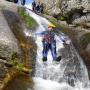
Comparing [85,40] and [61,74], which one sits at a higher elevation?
[85,40]

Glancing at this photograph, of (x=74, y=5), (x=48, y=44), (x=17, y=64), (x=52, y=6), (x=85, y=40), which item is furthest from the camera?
(x=52, y=6)

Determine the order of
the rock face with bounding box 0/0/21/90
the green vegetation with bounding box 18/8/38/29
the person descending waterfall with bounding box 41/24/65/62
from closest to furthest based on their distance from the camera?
the rock face with bounding box 0/0/21/90, the person descending waterfall with bounding box 41/24/65/62, the green vegetation with bounding box 18/8/38/29

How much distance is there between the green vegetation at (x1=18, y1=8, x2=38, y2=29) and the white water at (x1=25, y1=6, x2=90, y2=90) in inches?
138

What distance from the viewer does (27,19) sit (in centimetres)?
2908

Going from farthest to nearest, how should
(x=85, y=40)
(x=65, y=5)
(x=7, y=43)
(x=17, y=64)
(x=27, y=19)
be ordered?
(x=65, y=5)
(x=27, y=19)
(x=85, y=40)
(x=7, y=43)
(x=17, y=64)

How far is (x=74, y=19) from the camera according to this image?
39344 millimetres

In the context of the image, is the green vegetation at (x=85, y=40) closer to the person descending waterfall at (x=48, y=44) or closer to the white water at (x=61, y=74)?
the white water at (x=61, y=74)

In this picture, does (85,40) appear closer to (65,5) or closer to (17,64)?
(17,64)

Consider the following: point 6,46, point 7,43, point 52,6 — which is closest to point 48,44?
Result: point 7,43

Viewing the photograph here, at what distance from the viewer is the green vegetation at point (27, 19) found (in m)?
28.0

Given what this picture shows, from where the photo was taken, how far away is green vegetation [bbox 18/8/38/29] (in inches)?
1103

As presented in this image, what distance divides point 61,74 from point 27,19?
8.17 metres

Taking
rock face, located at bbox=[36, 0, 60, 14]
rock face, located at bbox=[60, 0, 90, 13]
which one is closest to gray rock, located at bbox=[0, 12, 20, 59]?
rock face, located at bbox=[60, 0, 90, 13]

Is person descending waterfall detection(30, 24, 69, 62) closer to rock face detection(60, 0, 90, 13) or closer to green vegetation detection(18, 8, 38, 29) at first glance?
green vegetation detection(18, 8, 38, 29)
